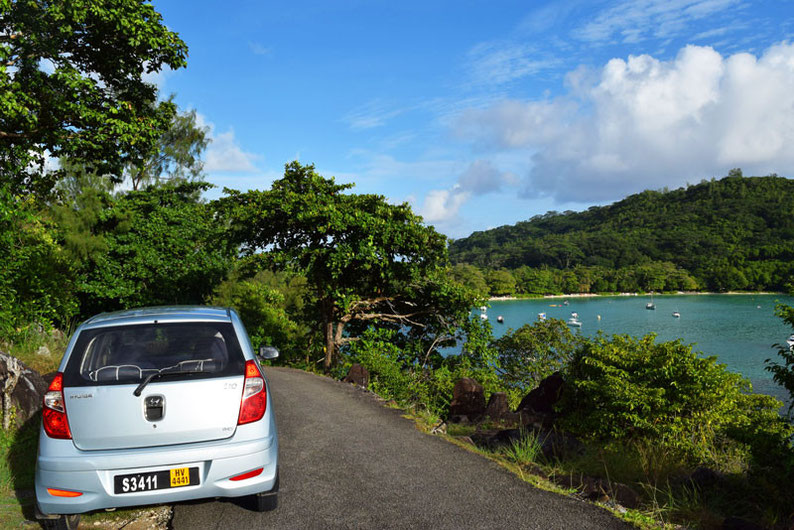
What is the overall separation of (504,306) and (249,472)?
123 meters

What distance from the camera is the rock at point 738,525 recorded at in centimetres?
366

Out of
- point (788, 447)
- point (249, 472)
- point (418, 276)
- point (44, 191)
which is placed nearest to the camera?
point (249, 472)

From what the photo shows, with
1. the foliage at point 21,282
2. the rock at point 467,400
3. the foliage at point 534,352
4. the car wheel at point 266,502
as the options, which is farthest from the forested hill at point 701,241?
the car wheel at point 266,502

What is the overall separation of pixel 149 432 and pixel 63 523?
0.97m

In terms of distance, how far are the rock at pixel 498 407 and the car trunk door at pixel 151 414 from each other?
7.30 meters

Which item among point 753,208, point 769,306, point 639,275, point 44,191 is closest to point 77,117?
point 44,191

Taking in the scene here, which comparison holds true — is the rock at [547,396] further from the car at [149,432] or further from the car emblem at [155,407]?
the car emblem at [155,407]

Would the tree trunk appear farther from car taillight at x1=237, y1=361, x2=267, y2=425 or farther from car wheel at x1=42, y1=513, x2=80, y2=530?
car taillight at x1=237, y1=361, x2=267, y2=425

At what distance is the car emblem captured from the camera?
3.34 metres

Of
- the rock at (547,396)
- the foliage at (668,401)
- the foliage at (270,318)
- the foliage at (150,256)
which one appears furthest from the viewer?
the foliage at (270,318)

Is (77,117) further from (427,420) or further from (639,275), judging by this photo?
(639,275)

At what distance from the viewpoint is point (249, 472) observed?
3.48 m

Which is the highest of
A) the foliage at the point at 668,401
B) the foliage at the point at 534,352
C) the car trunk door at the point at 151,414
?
the car trunk door at the point at 151,414

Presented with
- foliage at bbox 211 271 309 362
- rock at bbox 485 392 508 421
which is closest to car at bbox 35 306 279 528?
rock at bbox 485 392 508 421
